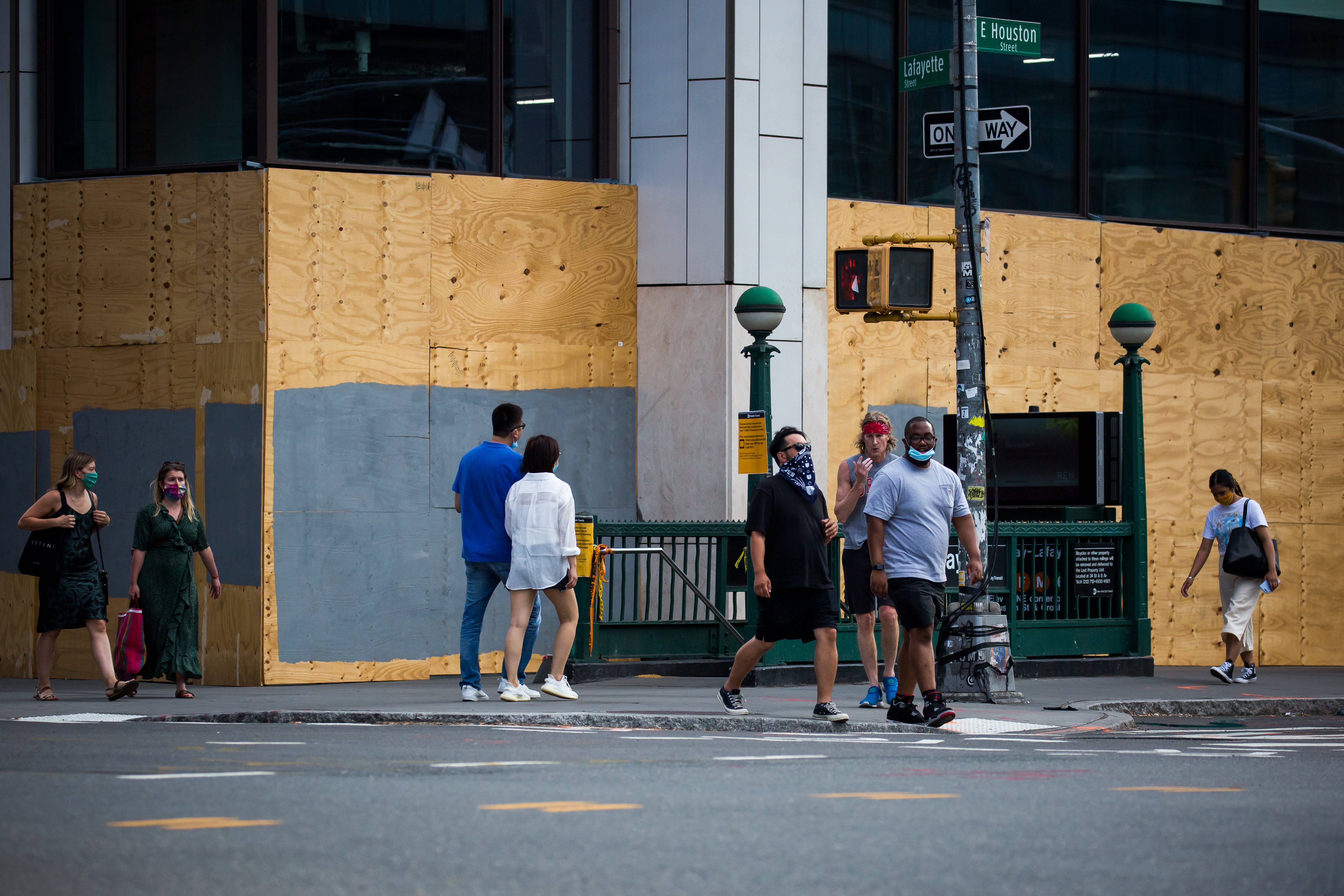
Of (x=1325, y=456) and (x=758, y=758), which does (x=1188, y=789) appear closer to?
(x=758, y=758)

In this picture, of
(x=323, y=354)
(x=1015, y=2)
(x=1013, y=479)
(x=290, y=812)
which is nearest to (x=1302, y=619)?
(x=1013, y=479)

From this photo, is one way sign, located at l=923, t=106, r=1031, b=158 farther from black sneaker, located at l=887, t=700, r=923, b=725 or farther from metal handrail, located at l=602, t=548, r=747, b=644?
black sneaker, located at l=887, t=700, r=923, b=725

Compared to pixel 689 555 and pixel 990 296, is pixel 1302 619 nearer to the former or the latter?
pixel 990 296

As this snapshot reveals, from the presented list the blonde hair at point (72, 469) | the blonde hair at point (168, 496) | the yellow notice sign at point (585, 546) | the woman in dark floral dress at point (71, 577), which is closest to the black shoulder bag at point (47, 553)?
the woman in dark floral dress at point (71, 577)

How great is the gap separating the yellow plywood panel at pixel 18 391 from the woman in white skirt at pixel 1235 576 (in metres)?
10.0

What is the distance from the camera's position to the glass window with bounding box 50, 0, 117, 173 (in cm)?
1644

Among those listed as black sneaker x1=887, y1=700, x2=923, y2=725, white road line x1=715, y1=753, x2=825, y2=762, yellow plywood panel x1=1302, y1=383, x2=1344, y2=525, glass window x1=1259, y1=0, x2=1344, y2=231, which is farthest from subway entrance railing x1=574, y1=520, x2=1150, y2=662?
glass window x1=1259, y1=0, x2=1344, y2=231

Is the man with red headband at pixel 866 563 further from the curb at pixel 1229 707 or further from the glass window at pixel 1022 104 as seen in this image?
the glass window at pixel 1022 104

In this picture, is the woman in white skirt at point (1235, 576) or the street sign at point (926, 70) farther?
the woman in white skirt at point (1235, 576)

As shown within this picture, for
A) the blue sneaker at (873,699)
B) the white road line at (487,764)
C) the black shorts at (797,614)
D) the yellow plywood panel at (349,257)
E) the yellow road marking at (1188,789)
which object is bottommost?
the blue sneaker at (873,699)

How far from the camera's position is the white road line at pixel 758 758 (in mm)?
8445

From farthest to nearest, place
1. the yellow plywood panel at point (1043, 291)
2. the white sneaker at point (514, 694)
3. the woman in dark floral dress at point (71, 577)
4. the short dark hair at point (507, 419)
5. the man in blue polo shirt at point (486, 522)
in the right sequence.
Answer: the yellow plywood panel at point (1043, 291) → the woman in dark floral dress at point (71, 577) → the short dark hair at point (507, 419) → the man in blue polo shirt at point (486, 522) → the white sneaker at point (514, 694)

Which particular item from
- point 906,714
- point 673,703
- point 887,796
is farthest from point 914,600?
point 887,796

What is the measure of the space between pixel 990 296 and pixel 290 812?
505 inches
